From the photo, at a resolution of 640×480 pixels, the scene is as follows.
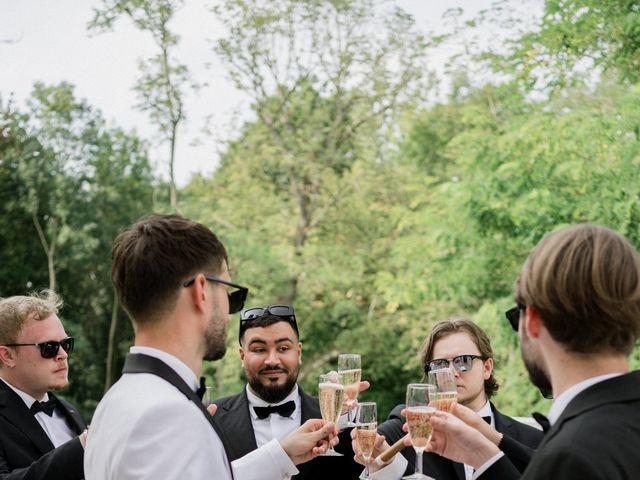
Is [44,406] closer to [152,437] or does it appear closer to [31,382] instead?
[31,382]

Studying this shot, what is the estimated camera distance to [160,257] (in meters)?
2.48

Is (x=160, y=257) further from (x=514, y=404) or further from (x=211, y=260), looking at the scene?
(x=514, y=404)

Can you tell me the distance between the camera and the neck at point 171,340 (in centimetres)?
246

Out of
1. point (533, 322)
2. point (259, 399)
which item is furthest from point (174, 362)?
point (259, 399)

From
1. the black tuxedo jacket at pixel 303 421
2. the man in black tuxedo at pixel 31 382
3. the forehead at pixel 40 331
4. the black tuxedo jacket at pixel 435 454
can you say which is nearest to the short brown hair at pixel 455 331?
the black tuxedo jacket at pixel 435 454

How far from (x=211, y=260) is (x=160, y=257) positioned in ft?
0.61

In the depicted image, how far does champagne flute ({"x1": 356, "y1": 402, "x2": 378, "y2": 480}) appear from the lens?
327cm

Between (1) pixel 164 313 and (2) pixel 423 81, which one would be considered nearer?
(1) pixel 164 313

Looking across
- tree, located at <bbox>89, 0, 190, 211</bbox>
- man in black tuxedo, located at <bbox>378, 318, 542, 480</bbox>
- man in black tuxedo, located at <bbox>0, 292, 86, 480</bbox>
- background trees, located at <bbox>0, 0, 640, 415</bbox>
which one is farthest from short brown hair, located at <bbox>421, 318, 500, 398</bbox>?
tree, located at <bbox>89, 0, 190, 211</bbox>

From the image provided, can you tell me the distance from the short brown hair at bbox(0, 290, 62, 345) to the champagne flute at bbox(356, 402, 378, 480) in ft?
7.15

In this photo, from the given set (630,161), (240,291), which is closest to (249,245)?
(630,161)

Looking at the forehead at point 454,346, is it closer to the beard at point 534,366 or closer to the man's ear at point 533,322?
the beard at point 534,366

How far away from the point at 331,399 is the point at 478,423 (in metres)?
0.70

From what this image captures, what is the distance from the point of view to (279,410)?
4.81 m
